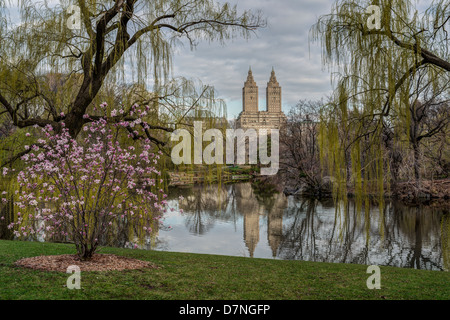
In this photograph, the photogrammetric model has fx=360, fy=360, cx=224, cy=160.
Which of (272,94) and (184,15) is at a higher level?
(272,94)

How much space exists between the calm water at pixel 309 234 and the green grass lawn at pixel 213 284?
1887 millimetres

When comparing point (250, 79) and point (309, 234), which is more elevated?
point (250, 79)

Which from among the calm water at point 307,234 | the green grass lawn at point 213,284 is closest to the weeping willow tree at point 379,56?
the green grass lawn at point 213,284

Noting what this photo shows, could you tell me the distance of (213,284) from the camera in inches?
185

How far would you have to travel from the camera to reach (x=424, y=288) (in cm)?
531

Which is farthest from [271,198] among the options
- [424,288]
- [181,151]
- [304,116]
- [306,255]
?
[424,288]

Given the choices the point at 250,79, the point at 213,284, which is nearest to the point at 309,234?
the point at 213,284

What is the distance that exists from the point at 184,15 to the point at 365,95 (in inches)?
157

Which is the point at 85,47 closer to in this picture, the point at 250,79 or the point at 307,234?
the point at 307,234

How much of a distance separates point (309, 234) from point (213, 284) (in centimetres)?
1046

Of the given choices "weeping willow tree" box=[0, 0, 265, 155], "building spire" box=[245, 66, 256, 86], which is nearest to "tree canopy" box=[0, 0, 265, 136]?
"weeping willow tree" box=[0, 0, 265, 155]

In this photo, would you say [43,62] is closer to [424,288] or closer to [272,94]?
[424,288]
